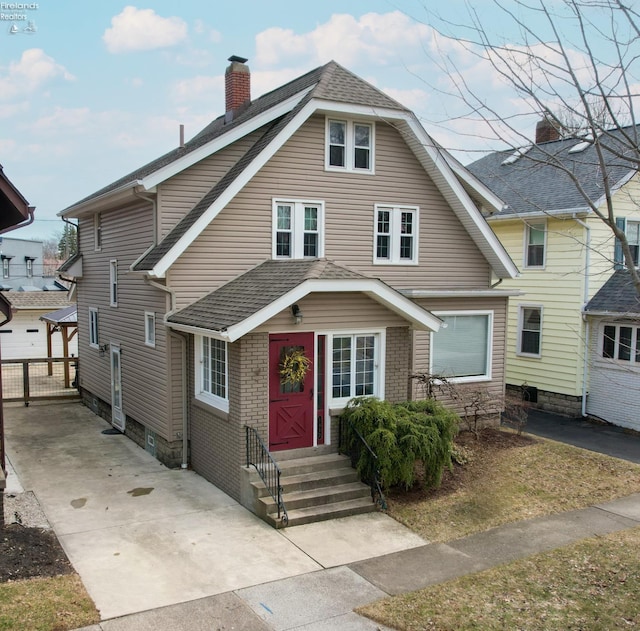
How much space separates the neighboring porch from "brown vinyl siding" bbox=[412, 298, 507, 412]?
2.33m

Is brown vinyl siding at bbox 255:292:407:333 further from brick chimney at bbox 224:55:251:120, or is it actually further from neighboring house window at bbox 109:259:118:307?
brick chimney at bbox 224:55:251:120

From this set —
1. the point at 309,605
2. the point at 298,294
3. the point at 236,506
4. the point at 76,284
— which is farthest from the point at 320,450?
the point at 76,284

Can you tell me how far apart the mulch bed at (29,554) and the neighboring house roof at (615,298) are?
1477 centimetres

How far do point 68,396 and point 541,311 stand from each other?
1543 centimetres

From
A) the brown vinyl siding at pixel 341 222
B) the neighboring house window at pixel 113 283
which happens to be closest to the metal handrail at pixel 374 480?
the brown vinyl siding at pixel 341 222

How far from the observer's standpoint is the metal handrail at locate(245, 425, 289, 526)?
33.9ft

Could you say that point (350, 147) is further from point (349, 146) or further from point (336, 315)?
point (336, 315)

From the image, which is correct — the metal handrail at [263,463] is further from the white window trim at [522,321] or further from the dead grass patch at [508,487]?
the white window trim at [522,321]

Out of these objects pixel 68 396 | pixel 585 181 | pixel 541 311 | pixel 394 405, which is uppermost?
pixel 585 181

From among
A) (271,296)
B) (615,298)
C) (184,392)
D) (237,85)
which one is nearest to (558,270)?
(615,298)

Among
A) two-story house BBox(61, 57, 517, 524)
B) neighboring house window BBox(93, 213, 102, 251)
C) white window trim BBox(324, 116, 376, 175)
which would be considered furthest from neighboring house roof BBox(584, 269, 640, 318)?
neighboring house window BBox(93, 213, 102, 251)

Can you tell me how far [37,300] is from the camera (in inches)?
1241

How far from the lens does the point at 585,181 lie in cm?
1883

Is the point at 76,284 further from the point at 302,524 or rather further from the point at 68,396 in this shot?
the point at 302,524
